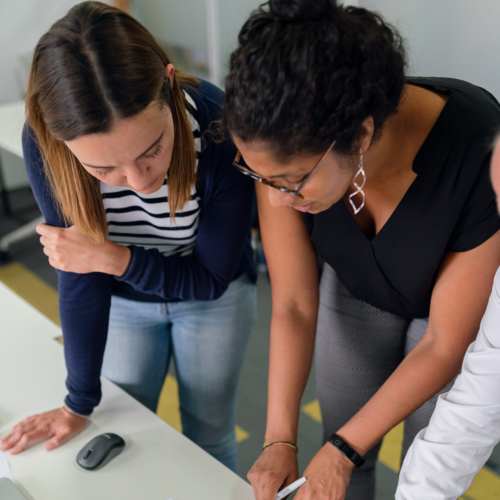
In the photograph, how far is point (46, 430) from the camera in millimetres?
1002

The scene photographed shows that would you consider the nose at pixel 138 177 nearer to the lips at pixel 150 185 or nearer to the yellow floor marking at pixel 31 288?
the lips at pixel 150 185

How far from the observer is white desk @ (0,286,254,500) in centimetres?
90

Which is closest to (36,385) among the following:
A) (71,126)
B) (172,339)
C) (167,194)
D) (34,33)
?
(172,339)

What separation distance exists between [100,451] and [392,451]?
1.27 metres

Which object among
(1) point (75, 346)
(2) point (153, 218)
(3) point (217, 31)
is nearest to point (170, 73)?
(2) point (153, 218)

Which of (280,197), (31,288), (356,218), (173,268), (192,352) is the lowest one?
(31,288)

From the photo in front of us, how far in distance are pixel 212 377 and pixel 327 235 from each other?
483mm

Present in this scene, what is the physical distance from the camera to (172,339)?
4.25 ft

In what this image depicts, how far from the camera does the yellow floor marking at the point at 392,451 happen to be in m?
1.84

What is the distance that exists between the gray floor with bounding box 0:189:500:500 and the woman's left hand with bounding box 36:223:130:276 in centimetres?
110

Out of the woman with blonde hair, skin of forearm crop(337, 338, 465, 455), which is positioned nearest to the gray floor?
the woman with blonde hair

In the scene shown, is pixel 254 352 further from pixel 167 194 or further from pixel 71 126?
pixel 71 126

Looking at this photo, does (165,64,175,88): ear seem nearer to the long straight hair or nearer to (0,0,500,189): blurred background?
the long straight hair

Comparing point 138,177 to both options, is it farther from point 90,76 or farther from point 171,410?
point 171,410
